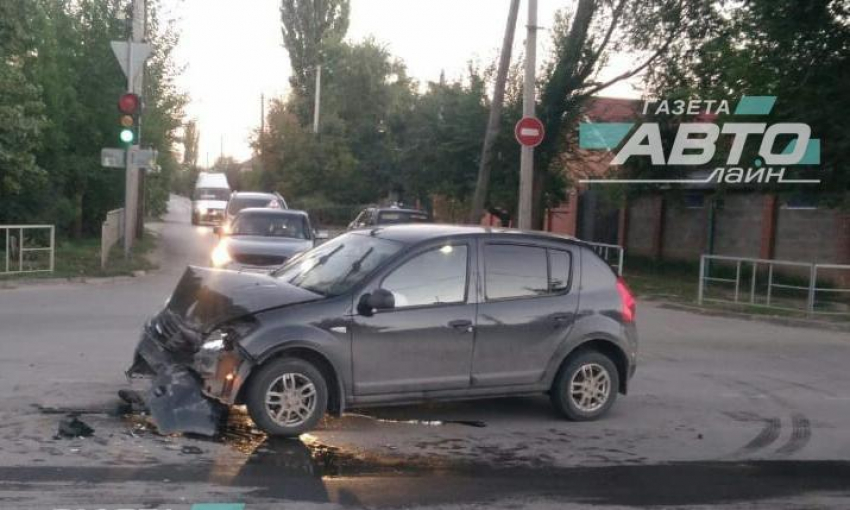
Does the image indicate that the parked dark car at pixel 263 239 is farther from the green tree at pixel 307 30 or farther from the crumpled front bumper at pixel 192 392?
the green tree at pixel 307 30

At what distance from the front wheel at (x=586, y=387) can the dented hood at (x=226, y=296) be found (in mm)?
2407

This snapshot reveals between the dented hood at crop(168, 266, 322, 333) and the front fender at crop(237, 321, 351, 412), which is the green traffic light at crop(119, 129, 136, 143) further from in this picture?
the front fender at crop(237, 321, 351, 412)

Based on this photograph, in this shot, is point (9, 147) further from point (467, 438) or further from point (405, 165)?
point (405, 165)

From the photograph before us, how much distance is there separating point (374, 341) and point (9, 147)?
1656cm

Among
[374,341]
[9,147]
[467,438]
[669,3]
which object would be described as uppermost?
[669,3]

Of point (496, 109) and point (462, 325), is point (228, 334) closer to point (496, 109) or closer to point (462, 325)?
point (462, 325)

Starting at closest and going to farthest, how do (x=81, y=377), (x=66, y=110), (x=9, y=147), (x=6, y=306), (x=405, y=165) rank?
(x=81, y=377), (x=6, y=306), (x=9, y=147), (x=66, y=110), (x=405, y=165)

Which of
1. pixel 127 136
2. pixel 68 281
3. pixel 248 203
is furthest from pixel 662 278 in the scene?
pixel 68 281

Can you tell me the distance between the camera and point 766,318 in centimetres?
1734

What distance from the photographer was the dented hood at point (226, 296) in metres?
7.64

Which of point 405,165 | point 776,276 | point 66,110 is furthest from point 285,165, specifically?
point 776,276

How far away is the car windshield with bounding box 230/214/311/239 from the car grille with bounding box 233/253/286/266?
158 centimetres

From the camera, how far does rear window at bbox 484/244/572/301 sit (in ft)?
27.6

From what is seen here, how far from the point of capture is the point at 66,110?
2611cm
